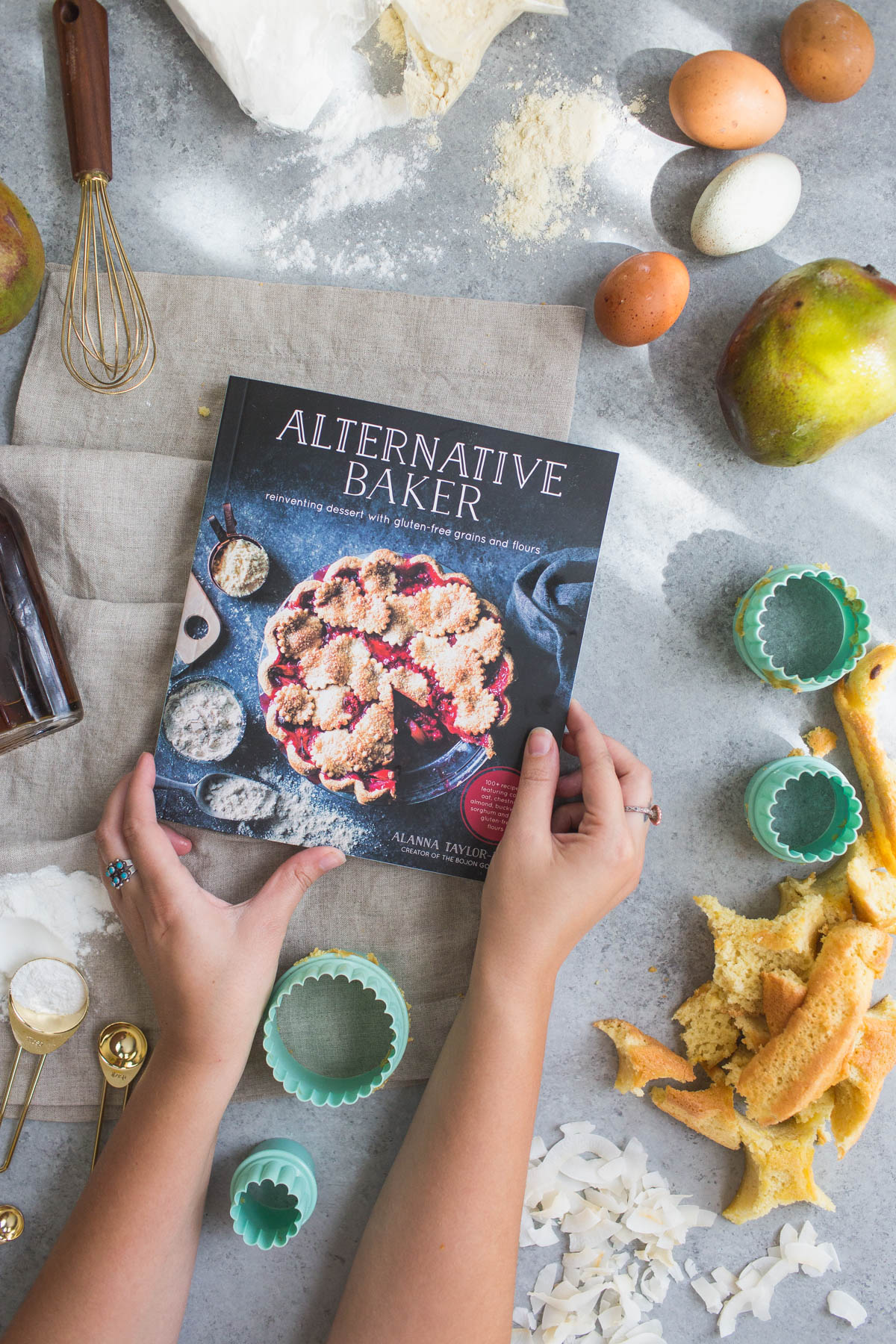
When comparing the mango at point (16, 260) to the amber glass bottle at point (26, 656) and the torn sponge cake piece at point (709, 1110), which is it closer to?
the amber glass bottle at point (26, 656)

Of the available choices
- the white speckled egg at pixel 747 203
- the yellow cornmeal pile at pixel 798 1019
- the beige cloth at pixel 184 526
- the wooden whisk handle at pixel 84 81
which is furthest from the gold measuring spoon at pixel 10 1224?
the white speckled egg at pixel 747 203

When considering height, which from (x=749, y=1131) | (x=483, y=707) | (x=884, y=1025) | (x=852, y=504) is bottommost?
(x=749, y=1131)

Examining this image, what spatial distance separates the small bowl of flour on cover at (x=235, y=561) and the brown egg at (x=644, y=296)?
478mm

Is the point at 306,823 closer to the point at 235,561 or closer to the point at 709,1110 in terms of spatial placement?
the point at 235,561

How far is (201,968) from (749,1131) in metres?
0.66

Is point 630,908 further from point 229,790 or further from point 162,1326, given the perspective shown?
point 162,1326

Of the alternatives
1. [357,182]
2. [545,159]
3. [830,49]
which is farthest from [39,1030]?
[830,49]

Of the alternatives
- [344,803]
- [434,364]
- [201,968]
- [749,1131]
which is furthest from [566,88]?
[749,1131]

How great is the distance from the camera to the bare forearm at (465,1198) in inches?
32.5

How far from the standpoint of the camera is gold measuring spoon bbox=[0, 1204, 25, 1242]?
0.96 meters

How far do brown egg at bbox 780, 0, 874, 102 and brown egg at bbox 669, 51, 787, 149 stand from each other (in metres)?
0.04

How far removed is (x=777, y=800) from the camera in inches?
38.5

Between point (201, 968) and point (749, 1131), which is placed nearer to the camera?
point (201, 968)

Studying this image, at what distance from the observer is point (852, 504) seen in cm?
101
